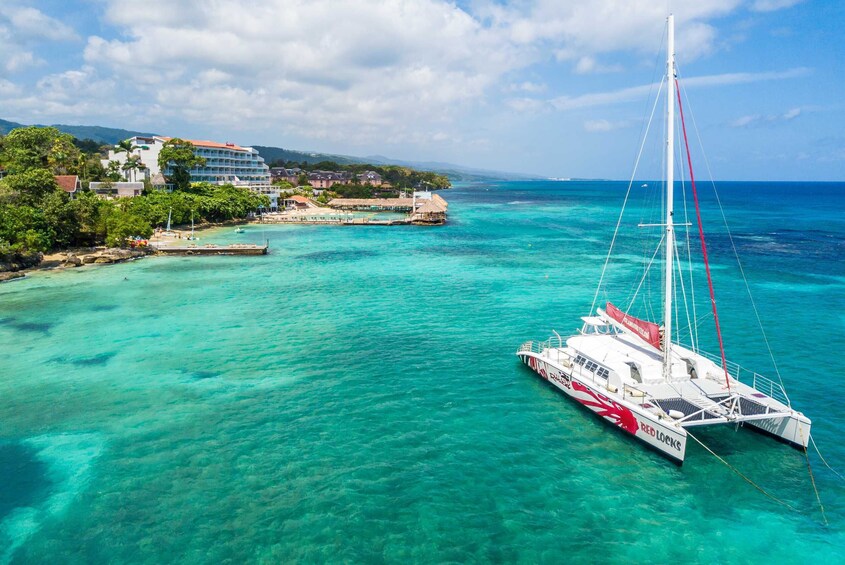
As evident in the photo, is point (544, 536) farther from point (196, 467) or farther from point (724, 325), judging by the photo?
point (724, 325)

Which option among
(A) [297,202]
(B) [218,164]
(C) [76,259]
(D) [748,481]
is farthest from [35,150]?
(D) [748,481]

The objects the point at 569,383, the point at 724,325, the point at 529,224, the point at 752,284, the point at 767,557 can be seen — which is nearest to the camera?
the point at 767,557

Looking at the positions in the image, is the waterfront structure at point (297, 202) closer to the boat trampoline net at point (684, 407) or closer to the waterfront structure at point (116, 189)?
the waterfront structure at point (116, 189)

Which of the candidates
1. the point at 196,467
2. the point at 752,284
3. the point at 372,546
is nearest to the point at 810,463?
the point at 372,546

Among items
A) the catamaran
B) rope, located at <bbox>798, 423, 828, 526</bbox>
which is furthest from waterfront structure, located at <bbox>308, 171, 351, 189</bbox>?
rope, located at <bbox>798, 423, 828, 526</bbox>

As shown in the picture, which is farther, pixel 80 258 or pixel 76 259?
pixel 80 258

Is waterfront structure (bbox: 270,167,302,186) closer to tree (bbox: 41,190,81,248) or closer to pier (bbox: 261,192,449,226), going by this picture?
pier (bbox: 261,192,449,226)

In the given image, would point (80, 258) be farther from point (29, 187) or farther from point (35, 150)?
point (35, 150)
